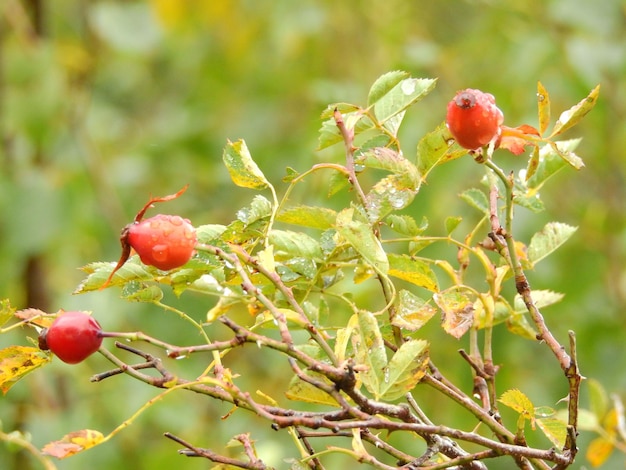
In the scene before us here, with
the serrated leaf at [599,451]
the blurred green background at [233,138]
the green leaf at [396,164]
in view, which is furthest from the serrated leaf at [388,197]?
the blurred green background at [233,138]

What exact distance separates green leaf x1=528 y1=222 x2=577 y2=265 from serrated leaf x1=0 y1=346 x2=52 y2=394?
11.9 inches

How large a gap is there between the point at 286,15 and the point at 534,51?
68 cm

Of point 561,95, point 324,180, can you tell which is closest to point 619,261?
point 561,95

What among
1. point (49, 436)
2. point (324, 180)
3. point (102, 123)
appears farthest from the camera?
point (102, 123)

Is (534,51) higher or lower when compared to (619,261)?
higher

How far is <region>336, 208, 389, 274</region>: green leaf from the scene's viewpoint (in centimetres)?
47

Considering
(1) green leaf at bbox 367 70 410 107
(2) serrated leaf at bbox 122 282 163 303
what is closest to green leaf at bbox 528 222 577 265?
(1) green leaf at bbox 367 70 410 107

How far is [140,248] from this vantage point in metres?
→ 0.46

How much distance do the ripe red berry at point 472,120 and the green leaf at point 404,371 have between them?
11 centimetres

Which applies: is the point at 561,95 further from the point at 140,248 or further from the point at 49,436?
the point at 140,248

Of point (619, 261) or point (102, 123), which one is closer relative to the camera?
point (619, 261)

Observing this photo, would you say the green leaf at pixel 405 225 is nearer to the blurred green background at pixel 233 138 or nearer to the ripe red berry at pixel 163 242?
the ripe red berry at pixel 163 242

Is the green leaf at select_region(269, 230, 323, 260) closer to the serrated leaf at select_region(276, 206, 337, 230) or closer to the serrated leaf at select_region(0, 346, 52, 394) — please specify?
the serrated leaf at select_region(276, 206, 337, 230)

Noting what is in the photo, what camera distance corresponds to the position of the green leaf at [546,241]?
0.60 meters
